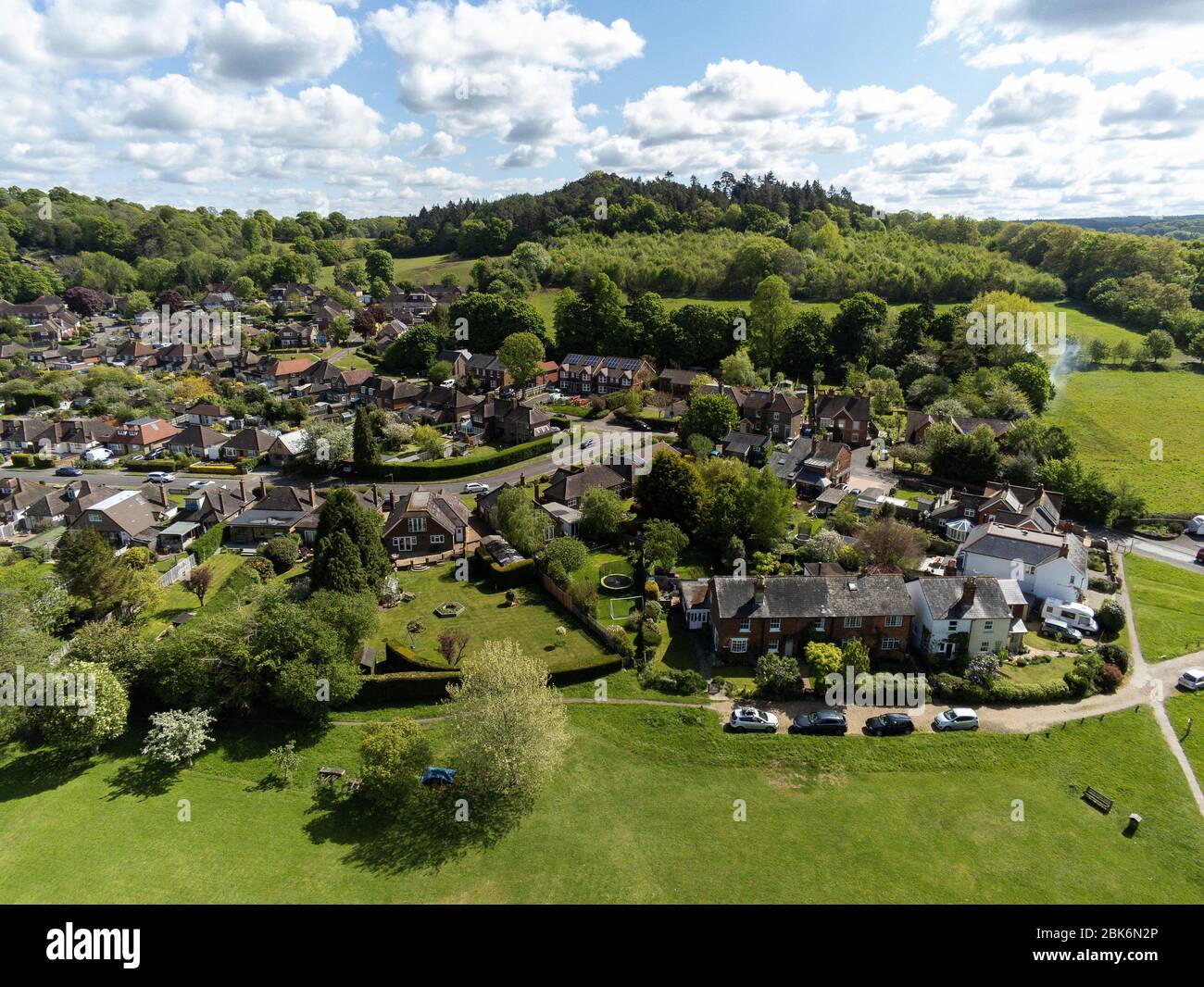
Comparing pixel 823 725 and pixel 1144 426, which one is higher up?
pixel 1144 426

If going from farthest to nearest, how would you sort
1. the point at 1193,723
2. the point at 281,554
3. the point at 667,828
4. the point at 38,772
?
the point at 281,554 < the point at 1193,723 < the point at 38,772 < the point at 667,828

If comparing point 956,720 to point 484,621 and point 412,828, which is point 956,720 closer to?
point 412,828

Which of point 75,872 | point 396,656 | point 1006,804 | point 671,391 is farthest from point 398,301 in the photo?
point 1006,804

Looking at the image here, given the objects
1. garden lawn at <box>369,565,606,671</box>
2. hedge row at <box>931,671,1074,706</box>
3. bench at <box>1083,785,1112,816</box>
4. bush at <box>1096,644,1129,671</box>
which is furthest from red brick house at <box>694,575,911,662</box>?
bench at <box>1083,785,1112,816</box>

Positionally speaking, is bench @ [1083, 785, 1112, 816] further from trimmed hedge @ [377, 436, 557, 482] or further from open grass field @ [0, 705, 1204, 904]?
trimmed hedge @ [377, 436, 557, 482]

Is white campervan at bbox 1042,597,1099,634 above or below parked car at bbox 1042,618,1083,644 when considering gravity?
above

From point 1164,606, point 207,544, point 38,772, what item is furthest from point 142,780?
point 1164,606

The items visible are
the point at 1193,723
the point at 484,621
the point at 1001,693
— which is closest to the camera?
the point at 1193,723
